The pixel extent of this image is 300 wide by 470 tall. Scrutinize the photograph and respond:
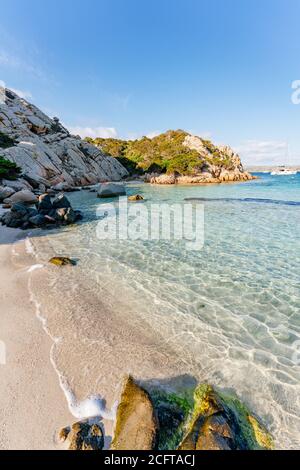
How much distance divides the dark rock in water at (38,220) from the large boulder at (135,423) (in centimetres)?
1135

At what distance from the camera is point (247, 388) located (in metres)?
3.27

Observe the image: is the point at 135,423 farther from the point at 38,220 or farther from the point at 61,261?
the point at 38,220

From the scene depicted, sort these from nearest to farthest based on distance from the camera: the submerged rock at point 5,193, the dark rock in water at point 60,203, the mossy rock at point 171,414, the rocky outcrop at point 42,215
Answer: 1. the mossy rock at point 171,414
2. the rocky outcrop at point 42,215
3. the dark rock in water at point 60,203
4. the submerged rock at point 5,193

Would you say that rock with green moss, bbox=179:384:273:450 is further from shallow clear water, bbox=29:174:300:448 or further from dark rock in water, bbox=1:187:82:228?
dark rock in water, bbox=1:187:82:228

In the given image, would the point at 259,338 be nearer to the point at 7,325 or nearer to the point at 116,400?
the point at 116,400

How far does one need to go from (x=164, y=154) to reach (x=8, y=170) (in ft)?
150

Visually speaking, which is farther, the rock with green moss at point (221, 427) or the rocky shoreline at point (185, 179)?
the rocky shoreline at point (185, 179)

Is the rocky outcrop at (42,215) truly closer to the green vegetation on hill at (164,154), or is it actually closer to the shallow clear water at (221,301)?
the shallow clear water at (221,301)

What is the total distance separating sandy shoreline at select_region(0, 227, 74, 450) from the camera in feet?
8.09

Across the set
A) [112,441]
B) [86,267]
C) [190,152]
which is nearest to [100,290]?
[86,267]

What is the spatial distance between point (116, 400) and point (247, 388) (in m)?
1.95

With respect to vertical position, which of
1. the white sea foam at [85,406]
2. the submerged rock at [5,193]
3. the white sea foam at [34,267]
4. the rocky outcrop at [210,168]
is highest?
the rocky outcrop at [210,168]

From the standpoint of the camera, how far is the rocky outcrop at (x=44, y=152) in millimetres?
30859

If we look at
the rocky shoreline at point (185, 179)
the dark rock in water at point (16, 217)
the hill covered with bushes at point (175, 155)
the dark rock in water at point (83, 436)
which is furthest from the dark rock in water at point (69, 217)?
the hill covered with bushes at point (175, 155)
